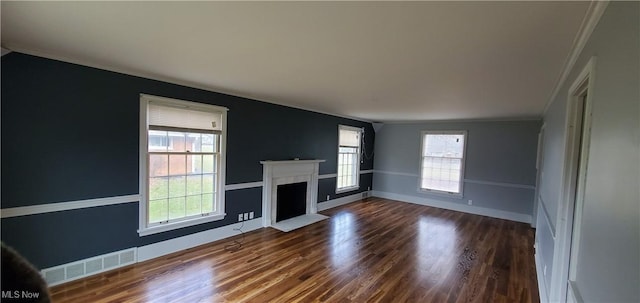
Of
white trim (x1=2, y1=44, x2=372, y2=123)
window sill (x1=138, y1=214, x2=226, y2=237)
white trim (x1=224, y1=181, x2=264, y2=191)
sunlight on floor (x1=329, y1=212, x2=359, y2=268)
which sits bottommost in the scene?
sunlight on floor (x1=329, y1=212, x2=359, y2=268)

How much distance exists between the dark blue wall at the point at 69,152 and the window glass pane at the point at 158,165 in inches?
7.2

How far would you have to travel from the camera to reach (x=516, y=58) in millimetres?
2197

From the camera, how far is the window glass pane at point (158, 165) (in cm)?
338

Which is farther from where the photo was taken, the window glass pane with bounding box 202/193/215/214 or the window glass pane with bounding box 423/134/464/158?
the window glass pane with bounding box 423/134/464/158

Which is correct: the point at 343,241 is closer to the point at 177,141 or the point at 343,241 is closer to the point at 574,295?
the point at 177,141

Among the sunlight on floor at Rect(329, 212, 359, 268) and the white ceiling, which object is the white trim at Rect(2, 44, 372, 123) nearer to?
the white ceiling

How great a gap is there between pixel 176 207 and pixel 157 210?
0.24 metres

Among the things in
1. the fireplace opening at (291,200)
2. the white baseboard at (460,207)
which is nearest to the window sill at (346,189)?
the white baseboard at (460,207)

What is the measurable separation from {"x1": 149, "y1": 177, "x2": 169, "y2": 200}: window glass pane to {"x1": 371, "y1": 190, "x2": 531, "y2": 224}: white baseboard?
19.4 feet

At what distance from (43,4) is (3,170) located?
178 cm

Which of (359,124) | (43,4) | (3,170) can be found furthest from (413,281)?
(359,124)

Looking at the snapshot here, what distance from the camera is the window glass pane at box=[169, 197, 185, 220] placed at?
11.9ft

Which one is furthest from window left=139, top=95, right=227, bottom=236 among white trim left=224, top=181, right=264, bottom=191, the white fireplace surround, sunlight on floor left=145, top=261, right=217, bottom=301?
the white fireplace surround

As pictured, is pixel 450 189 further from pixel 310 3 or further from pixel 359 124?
pixel 310 3
